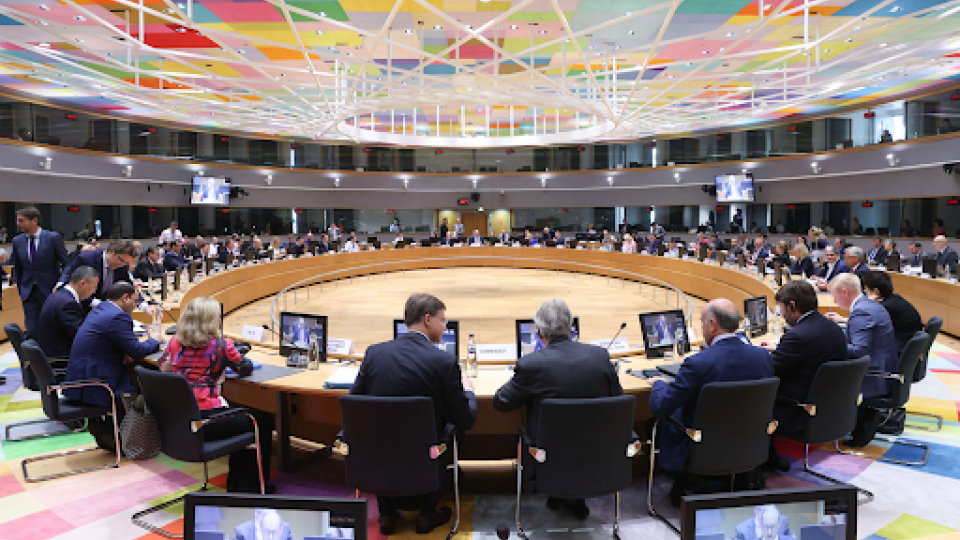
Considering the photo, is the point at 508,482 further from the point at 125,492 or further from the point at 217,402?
the point at 125,492

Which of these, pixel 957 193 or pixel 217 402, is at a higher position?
pixel 957 193

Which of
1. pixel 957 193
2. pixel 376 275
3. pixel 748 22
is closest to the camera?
pixel 748 22

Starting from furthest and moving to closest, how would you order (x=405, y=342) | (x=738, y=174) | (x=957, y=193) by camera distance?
(x=738, y=174), (x=957, y=193), (x=405, y=342)

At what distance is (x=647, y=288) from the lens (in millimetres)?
14211

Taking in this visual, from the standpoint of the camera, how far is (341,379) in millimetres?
3699

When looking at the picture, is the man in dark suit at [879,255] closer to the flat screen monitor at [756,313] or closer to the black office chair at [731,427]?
the flat screen monitor at [756,313]

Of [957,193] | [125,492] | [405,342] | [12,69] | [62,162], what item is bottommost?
[125,492]

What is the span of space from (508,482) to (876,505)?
217 cm

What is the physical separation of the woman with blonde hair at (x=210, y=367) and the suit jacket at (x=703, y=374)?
2.44 meters

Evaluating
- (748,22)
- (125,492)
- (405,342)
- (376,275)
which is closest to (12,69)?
(376,275)

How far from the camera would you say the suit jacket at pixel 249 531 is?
4.09 ft

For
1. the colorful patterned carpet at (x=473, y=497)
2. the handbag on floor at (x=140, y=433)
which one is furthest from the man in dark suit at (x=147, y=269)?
the handbag on floor at (x=140, y=433)

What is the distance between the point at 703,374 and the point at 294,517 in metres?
2.38

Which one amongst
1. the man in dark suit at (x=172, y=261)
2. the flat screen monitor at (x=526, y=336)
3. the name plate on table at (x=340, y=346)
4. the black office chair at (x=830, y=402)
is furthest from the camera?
the man in dark suit at (x=172, y=261)
